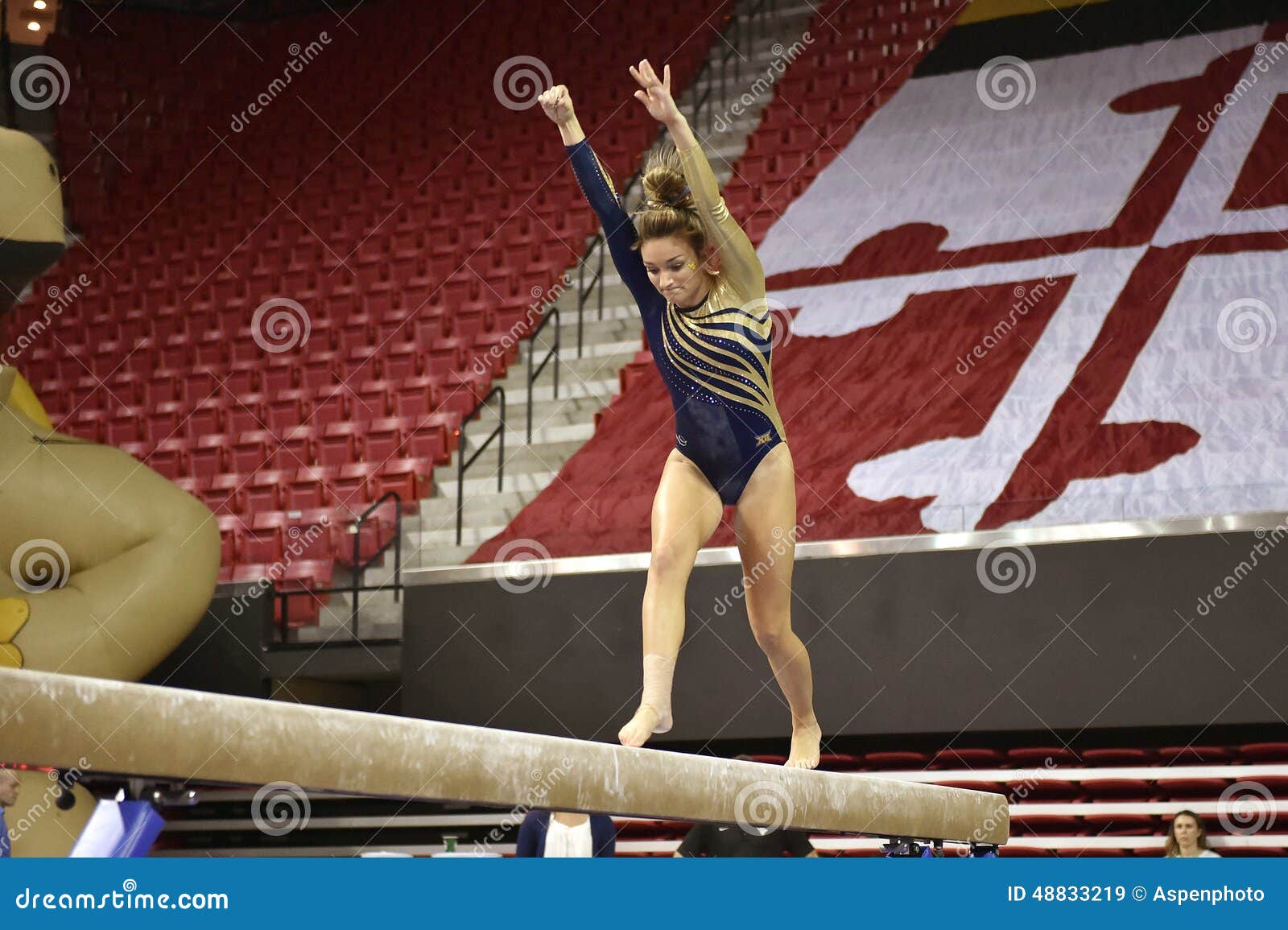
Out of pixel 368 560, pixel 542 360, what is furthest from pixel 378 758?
pixel 542 360

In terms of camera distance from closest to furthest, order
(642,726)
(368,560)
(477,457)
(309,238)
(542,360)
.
A: (642,726) < (368,560) < (477,457) < (542,360) < (309,238)

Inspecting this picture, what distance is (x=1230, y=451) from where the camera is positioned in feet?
26.5

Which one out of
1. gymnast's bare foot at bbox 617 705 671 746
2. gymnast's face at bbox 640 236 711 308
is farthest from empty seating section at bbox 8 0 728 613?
gymnast's bare foot at bbox 617 705 671 746

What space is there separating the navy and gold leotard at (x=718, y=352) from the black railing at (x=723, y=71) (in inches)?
307

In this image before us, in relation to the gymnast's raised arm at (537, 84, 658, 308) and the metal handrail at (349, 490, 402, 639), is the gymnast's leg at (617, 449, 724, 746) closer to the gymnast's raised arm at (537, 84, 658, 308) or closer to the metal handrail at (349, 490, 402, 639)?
the gymnast's raised arm at (537, 84, 658, 308)

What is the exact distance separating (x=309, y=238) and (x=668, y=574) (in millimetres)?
10179

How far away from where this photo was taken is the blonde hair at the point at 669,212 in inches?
148

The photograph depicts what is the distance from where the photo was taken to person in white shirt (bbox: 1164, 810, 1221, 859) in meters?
6.38

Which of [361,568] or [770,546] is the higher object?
[361,568]

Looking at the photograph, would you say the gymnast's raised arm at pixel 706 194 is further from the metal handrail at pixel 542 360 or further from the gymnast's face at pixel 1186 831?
the metal handrail at pixel 542 360

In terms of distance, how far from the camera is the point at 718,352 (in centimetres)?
381

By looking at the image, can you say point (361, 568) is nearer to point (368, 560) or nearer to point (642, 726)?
point (368, 560)

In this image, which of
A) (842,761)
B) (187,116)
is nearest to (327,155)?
(187,116)
